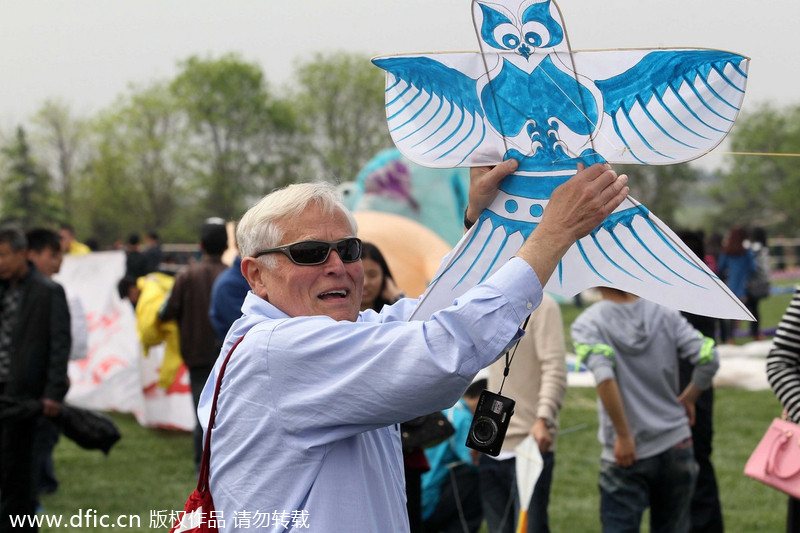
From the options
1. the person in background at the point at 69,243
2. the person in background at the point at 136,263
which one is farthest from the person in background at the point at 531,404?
the person in background at the point at 136,263

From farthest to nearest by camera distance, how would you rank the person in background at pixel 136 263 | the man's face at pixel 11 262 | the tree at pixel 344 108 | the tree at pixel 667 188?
the tree at pixel 344 108, the tree at pixel 667 188, the person in background at pixel 136 263, the man's face at pixel 11 262

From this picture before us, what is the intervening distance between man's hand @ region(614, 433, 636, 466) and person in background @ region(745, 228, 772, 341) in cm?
1017

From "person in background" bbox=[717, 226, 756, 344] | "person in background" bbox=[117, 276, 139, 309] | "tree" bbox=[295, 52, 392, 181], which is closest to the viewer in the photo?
"person in background" bbox=[117, 276, 139, 309]

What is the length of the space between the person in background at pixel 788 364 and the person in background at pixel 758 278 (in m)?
10.6

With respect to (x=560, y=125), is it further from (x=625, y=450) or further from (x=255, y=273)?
(x=625, y=450)

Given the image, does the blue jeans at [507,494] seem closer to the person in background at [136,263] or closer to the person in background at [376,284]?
the person in background at [376,284]

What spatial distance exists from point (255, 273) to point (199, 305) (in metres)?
4.83

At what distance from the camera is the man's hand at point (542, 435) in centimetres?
417

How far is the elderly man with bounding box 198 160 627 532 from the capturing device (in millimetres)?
1753

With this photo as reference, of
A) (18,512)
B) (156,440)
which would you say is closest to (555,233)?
(18,512)

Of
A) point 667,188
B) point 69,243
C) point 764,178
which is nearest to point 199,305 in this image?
point 69,243

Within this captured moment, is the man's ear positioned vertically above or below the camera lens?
above

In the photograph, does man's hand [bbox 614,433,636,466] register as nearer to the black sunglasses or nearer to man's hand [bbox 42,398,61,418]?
the black sunglasses

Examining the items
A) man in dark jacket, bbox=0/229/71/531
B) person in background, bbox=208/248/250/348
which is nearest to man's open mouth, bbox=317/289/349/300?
person in background, bbox=208/248/250/348
